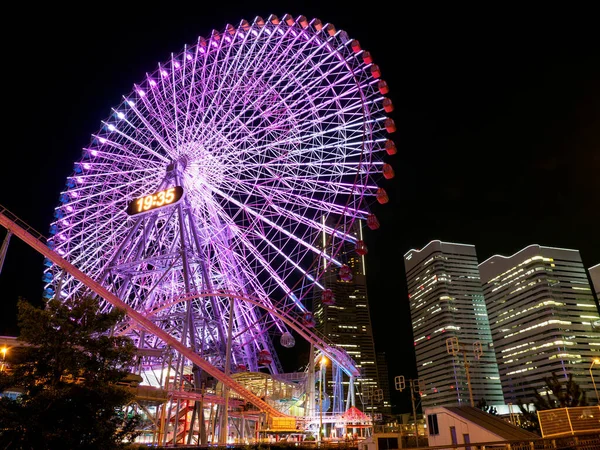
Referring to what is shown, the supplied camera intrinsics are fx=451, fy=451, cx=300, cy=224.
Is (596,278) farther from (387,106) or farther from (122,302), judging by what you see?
(122,302)

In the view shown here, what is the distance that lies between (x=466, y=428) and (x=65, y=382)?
14.3 metres

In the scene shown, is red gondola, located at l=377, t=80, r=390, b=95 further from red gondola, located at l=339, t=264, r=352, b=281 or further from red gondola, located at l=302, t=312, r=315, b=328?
red gondola, located at l=302, t=312, r=315, b=328

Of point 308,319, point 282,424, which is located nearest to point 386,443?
point 282,424

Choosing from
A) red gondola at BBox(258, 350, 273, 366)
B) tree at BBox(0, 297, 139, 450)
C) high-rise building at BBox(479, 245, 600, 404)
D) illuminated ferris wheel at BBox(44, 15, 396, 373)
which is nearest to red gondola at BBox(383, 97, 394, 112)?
illuminated ferris wheel at BBox(44, 15, 396, 373)

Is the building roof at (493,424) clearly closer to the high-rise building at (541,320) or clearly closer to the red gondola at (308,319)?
the red gondola at (308,319)

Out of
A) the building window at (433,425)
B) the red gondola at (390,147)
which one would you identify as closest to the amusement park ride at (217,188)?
the red gondola at (390,147)

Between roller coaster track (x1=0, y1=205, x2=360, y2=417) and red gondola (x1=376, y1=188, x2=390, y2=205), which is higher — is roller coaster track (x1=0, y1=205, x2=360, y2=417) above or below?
below

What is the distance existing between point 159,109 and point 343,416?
30693mm

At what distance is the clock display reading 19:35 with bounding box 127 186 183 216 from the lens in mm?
29703

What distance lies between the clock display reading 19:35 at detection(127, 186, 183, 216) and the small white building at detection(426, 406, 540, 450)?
19717 mm

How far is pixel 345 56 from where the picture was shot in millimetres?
29281

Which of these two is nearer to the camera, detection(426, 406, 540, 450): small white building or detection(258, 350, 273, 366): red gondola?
detection(426, 406, 540, 450): small white building

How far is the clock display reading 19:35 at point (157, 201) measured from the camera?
97.5 ft

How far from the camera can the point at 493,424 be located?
17188 millimetres
